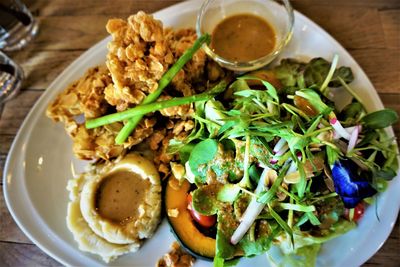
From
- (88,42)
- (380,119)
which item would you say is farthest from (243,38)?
(88,42)

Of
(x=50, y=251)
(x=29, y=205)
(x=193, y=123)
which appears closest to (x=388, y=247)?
(x=193, y=123)

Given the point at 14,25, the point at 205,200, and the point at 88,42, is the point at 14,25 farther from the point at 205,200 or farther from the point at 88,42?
the point at 205,200

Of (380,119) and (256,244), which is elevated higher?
(380,119)

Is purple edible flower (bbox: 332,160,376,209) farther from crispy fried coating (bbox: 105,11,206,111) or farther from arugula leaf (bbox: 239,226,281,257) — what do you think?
crispy fried coating (bbox: 105,11,206,111)

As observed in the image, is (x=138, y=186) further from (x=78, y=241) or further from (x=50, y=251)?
(x=50, y=251)

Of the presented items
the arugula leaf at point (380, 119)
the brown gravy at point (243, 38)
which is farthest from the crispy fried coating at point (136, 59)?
the arugula leaf at point (380, 119)

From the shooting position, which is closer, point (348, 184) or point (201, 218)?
point (348, 184)
